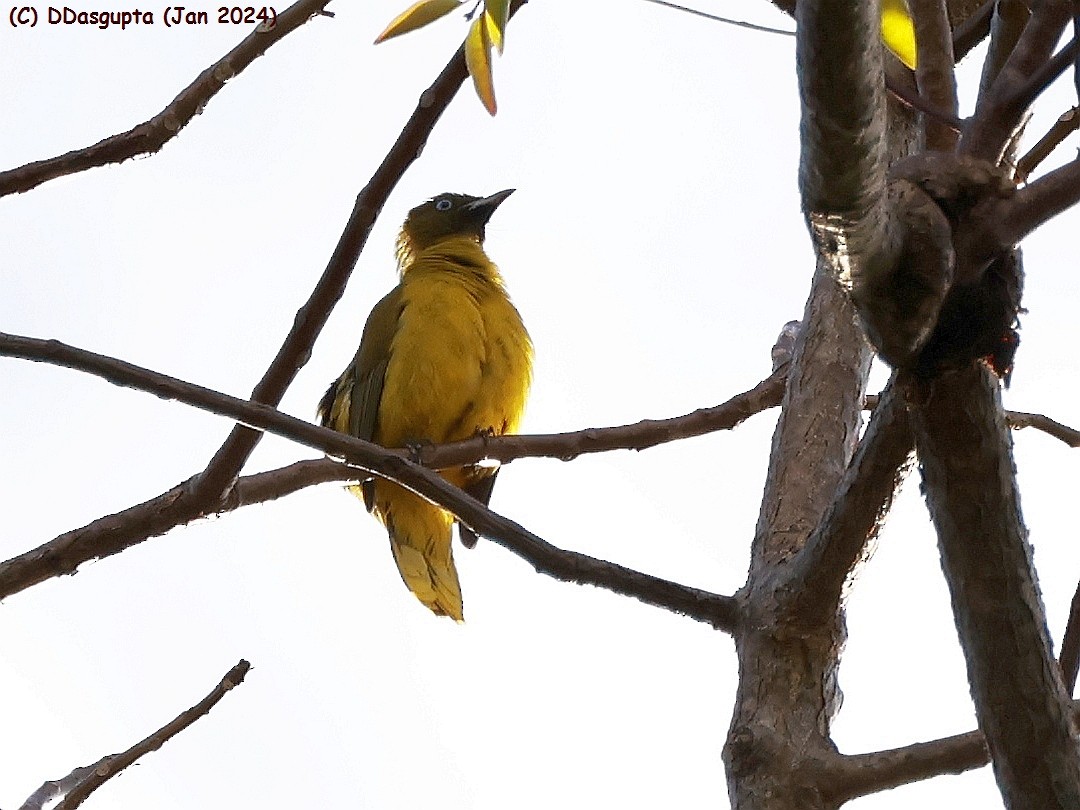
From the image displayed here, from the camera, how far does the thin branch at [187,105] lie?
8.43ft

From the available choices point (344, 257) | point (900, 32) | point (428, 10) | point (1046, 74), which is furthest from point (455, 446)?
point (1046, 74)

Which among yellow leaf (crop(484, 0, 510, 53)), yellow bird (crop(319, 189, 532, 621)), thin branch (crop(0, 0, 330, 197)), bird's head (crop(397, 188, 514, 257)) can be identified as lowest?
yellow leaf (crop(484, 0, 510, 53))

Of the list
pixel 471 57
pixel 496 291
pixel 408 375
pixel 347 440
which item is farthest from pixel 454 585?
pixel 471 57

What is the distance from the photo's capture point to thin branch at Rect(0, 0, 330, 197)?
2.57m

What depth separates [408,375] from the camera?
17.4 feet

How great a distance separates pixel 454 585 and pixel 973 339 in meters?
4.09

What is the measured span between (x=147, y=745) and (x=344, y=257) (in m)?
0.90

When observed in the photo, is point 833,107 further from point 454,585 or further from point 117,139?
point 454,585

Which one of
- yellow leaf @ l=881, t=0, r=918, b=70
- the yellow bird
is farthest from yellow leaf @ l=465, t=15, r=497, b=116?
the yellow bird

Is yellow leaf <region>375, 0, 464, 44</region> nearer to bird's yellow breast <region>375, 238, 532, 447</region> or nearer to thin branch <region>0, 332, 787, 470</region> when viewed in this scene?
thin branch <region>0, 332, 787, 470</region>

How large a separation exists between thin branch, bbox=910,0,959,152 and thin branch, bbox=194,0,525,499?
39.0 inches

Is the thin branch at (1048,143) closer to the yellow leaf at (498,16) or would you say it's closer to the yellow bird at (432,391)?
the yellow leaf at (498,16)

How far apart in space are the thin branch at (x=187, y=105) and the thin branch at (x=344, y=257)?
1.25 feet

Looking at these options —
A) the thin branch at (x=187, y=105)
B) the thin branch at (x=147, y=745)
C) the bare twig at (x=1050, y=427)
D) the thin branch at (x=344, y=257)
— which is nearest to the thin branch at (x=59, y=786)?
the thin branch at (x=147, y=745)
